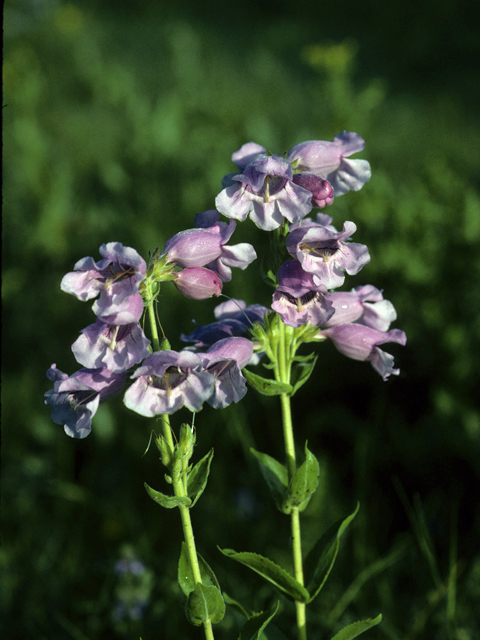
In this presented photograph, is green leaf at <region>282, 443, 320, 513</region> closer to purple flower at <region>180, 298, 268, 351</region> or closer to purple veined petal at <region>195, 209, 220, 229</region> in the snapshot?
purple flower at <region>180, 298, 268, 351</region>

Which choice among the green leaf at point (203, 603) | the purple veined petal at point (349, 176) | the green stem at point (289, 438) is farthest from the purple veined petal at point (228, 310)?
the green leaf at point (203, 603)

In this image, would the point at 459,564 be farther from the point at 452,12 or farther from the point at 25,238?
the point at 452,12

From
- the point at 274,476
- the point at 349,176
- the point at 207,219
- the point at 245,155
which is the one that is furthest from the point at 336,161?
the point at 274,476

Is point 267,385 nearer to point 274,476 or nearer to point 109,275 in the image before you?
point 274,476

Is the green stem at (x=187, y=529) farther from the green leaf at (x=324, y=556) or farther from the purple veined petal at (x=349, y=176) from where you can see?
the purple veined petal at (x=349, y=176)

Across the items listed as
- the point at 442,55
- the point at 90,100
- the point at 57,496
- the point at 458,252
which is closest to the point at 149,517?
the point at 57,496

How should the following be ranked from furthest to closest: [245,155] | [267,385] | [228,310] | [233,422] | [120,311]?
[233,422] < [228,310] < [245,155] < [267,385] < [120,311]

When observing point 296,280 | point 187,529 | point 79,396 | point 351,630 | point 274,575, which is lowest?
point 351,630

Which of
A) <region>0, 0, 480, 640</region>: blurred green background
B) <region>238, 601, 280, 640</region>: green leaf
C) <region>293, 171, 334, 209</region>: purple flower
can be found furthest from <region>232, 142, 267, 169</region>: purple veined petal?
<region>0, 0, 480, 640</region>: blurred green background
